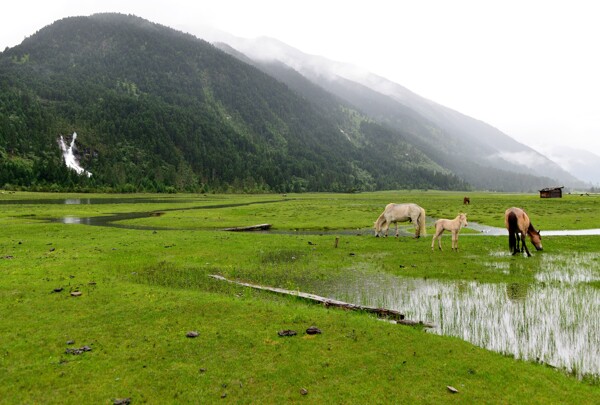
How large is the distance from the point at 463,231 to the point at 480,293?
27.3m

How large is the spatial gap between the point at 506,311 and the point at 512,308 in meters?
0.55

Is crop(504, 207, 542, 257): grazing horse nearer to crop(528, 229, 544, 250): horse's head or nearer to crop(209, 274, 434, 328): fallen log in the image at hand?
crop(528, 229, 544, 250): horse's head

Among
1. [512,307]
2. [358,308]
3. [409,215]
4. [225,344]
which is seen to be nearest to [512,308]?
[512,307]

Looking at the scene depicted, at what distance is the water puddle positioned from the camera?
11914mm

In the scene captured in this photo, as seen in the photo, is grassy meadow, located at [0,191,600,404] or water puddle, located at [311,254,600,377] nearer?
grassy meadow, located at [0,191,600,404]

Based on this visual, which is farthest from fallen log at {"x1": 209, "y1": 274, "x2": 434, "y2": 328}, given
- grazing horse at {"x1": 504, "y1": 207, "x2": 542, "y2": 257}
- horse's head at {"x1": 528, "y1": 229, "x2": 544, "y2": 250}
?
horse's head at {"x1": 528, "y1": 229, "x2": 544, "y2": 250}

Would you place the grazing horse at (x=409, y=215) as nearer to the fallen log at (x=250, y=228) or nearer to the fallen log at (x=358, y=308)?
the fallen log at (x=250, y=228)

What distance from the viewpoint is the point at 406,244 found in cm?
3319

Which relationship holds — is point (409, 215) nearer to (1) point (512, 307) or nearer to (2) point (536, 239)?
(2) point (536, 239)

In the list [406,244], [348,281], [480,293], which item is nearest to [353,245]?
[406,244]

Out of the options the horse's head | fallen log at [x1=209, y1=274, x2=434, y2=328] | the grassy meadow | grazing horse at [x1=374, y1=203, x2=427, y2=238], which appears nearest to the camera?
the grassy meadow

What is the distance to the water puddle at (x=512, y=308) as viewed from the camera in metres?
11.9

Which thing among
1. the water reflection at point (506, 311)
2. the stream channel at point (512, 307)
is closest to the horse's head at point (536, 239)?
the stream channel at point (512, 307)

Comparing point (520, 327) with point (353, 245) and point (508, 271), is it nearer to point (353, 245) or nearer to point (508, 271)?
point (508, 271)
